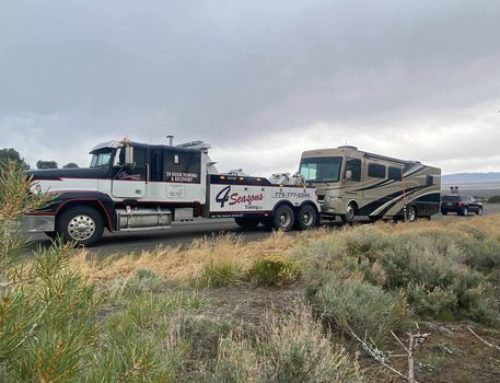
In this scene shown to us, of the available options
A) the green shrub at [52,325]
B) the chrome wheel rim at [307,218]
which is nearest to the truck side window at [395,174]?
the chrome wheel rim at [307,218]

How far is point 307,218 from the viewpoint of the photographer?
16844mm

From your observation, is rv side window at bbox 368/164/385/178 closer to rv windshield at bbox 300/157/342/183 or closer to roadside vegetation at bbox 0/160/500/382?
rv windshield at bbox 300/157/342/183

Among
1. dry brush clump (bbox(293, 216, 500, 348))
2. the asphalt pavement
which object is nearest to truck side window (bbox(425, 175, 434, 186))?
the asphalt pavement

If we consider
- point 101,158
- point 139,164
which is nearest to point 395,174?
point 139,164

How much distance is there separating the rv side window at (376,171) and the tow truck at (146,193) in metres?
5.28

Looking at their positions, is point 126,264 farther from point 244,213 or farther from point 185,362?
point 244,213

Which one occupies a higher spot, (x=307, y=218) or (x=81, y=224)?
(x=81, y=224)

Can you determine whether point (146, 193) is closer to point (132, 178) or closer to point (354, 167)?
point (132, 178)

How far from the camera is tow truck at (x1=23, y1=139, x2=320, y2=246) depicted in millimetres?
10703

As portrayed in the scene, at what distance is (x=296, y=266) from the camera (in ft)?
20.6

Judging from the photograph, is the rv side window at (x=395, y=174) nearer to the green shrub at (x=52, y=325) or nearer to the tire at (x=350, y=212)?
the tire at (x=350, y=212)

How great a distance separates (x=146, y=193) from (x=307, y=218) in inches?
271

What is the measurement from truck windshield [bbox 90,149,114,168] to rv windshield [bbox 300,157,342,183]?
9.10 meters

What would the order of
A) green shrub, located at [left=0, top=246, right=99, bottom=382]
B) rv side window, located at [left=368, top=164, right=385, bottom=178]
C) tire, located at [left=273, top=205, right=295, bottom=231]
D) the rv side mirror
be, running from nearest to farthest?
green shrub, located at [left=0, top=246, right=99, bottom=382]
the rv side mirror
tire, located at [left=273, top=205, right=295, bottom=231]
rv side window, located at [left=368, top=164, right=385, bottom=178]
